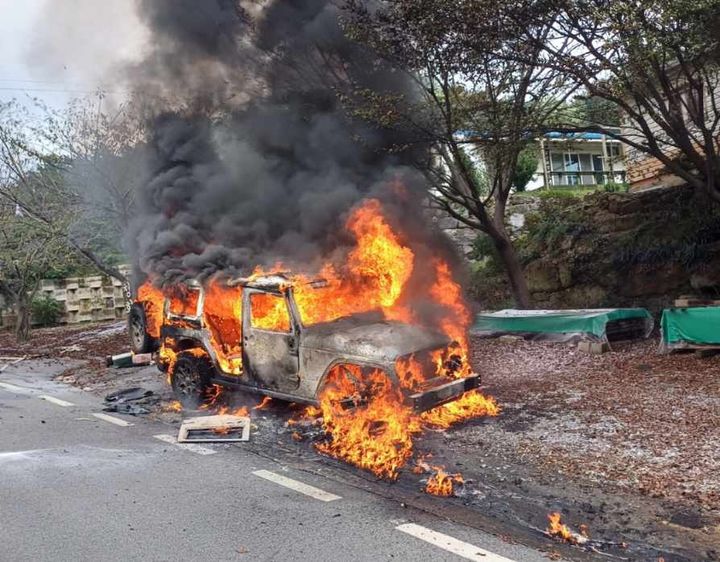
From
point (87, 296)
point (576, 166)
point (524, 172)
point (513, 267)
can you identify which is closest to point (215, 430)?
point (513, 267)

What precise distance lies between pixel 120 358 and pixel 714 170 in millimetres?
11001

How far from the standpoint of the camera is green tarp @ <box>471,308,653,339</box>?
1103cm

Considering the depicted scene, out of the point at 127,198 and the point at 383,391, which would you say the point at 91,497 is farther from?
the point at 127,198

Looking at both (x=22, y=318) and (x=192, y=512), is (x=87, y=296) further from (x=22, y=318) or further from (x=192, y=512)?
(x=192, y=512)

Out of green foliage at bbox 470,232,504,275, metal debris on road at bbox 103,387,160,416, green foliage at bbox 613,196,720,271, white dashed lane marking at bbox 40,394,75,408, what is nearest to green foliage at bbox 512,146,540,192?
green foliage at bbox 470,232,504,275

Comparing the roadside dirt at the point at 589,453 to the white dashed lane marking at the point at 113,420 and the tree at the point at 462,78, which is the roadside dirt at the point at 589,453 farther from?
the tree at the point at 462,78

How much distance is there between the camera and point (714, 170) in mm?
10445

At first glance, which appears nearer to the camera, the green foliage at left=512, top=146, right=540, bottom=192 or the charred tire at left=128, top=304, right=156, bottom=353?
the charred tire at left=128, top=304, right=156, bottom=353

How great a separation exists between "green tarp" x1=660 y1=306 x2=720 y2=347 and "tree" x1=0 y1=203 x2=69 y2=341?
14.3 m

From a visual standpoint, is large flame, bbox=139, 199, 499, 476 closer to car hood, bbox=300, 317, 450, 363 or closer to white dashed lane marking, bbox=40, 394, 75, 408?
car hood, bbox=300, 317, 450, 363

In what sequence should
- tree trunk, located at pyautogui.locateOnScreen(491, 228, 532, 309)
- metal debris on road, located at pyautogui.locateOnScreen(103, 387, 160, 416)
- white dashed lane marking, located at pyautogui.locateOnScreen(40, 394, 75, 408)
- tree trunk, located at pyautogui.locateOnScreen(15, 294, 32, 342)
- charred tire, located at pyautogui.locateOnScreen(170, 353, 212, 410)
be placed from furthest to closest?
1. tree trunk, located at pyautogui.locateOnScreen(15, 294, 32, 342)
2. tree trunk, located at pyautogui.locateOnScreen(491, 228, 532, 309)
3. white dashed lane marking, located at pyautogui.locateOnScreen(40, 394, 75, 408)
4. metal debris on road, located at pyautogui.locateOnScreen(103, 387, 160, 416)
5. charred tire, located at pyautogui.locateOnScreen(170, 353, 212, 410)

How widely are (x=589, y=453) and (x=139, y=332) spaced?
7.02 meters

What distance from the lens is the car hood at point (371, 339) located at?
6379 millimetres

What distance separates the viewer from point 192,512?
4742 millimetres
